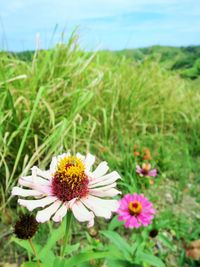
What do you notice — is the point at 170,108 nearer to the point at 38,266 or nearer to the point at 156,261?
the point at 156,261

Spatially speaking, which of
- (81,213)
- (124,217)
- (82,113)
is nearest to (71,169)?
(81,213)

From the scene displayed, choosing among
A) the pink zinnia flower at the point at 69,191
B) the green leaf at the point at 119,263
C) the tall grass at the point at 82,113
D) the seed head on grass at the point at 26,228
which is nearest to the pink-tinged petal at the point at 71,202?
the pink zinnia flower at the point at 69,191

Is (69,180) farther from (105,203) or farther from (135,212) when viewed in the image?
(135,212)

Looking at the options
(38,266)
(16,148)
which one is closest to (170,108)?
(16,148)

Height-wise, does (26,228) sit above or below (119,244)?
above

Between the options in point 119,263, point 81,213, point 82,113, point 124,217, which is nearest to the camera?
point 81,213

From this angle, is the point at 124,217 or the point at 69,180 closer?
the point at 69,180

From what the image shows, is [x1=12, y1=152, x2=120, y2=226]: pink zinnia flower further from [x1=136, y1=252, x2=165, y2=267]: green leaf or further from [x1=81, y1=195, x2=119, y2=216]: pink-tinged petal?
[x1=136, y1=252, x2=165, y2=267]: green leaf

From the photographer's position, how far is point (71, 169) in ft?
3.12

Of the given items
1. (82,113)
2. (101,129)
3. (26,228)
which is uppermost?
(26,228)

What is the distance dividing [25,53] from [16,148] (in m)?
1.52

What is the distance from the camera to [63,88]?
2734 millimetres

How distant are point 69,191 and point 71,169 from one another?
0.15 ft

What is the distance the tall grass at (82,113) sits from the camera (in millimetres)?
2306
